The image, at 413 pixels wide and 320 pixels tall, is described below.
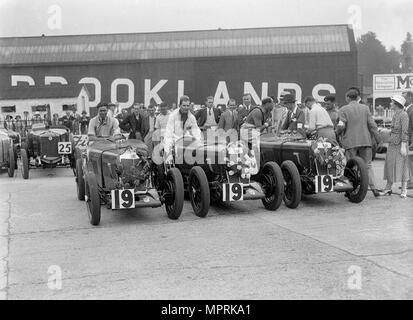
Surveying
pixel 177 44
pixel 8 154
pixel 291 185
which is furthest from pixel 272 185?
pixel 177 44

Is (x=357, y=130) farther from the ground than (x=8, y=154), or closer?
farther from the ground

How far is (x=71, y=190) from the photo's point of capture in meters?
10.9

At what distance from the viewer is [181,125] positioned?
842 centimetres

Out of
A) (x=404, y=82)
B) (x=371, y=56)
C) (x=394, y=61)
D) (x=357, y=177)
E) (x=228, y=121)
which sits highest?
(x=371, y=56)

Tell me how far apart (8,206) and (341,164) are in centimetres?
531

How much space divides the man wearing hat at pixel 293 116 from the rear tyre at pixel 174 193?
111 inches

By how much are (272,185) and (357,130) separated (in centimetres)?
188

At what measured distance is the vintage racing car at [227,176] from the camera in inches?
294

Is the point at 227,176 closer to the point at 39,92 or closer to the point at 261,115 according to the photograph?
the point at 261,115

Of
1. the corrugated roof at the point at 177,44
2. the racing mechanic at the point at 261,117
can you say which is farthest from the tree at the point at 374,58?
the racing mechanic at the point at 261,117

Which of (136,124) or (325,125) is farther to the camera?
(136,124)
